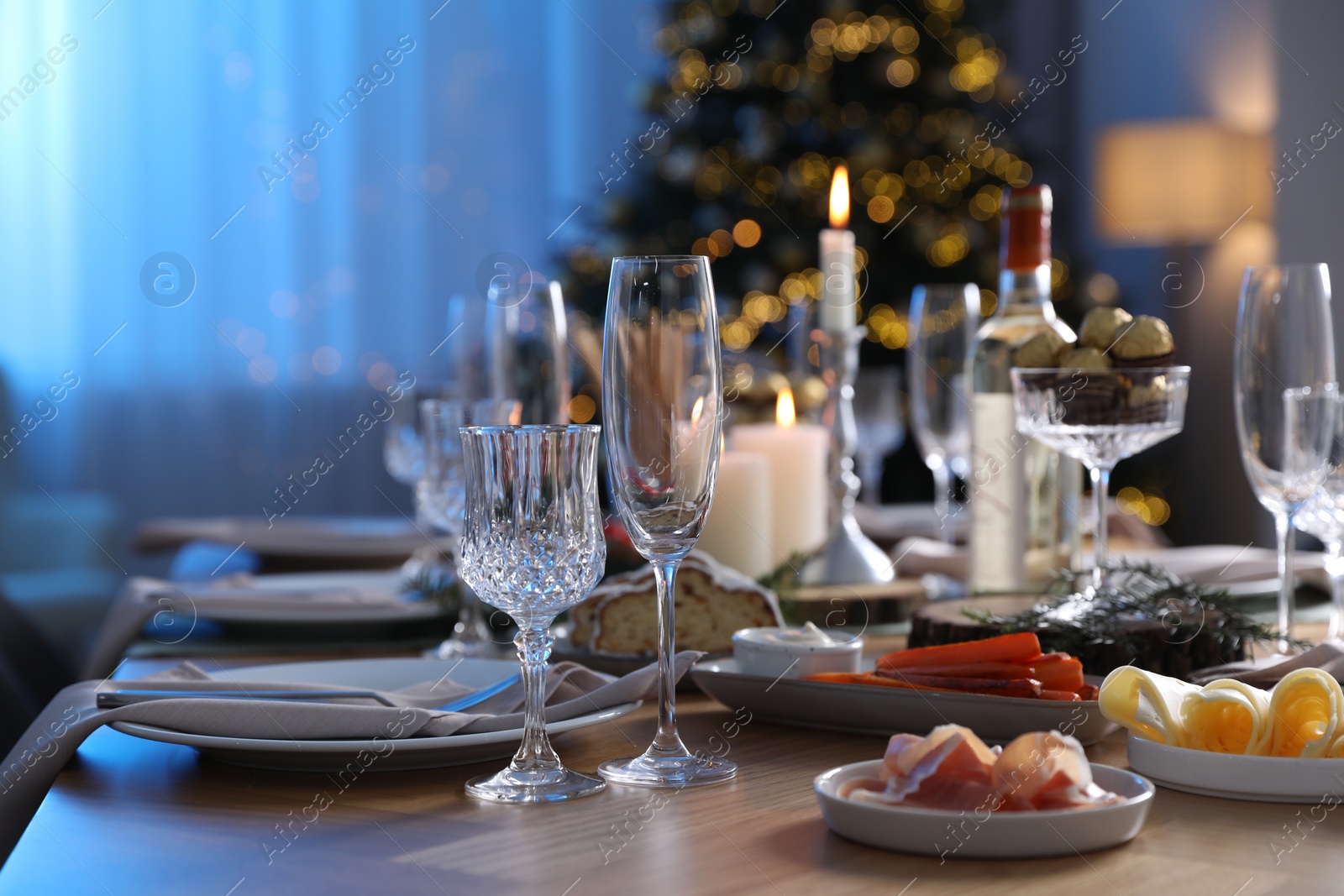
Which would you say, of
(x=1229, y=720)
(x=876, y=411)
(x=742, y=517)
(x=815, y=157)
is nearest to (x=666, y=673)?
(x=1229, y=720)

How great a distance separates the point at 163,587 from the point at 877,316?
332 cm

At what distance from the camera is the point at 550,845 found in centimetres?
65

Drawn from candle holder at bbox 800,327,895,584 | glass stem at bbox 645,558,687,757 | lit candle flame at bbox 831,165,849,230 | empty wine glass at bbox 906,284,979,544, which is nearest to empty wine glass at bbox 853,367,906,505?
empty wine glass at bbox 906,284,979,544

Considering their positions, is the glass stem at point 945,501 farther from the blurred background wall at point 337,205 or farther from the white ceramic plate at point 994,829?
the blurred background wall at point 337,205

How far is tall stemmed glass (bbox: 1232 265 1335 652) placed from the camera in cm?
107

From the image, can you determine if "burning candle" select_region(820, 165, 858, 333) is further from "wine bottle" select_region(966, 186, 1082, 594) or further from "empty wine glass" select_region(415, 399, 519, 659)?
"empty wine glass" select_region(415, 399, 519, 659)

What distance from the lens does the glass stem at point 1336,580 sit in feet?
3.74

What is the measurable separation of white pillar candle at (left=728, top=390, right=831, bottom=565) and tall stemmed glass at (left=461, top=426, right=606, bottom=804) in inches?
28.5

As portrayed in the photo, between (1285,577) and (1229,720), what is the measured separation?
40 centimetres

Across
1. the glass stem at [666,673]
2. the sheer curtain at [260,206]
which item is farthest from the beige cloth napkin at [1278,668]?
the sheer curtain at [260,206]

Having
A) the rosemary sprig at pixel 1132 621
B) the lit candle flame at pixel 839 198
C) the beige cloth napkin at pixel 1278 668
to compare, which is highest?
the lit candle flame at pixel 839 198

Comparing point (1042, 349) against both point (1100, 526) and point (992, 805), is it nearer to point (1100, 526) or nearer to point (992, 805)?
point (1100, 526)

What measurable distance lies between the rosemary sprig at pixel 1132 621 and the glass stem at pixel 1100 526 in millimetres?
16

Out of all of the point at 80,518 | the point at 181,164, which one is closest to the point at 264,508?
the point at 80,518
